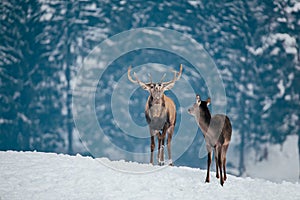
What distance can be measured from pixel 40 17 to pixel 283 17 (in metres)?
17.9

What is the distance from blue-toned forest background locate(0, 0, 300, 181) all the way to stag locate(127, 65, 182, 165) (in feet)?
74.8

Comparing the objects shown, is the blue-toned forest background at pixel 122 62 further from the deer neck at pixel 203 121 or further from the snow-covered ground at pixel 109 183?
the deer neck at pixel 203 121

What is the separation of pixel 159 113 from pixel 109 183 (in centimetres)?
261

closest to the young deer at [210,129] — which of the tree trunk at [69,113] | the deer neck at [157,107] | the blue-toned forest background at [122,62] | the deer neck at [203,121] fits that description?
the deer neck at [203,121]

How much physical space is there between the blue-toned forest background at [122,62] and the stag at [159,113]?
22794 millimetres

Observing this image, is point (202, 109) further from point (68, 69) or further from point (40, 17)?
point (40, 17)

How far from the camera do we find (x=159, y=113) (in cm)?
1188

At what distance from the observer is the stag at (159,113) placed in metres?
11.5

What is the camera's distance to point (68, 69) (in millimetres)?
36875

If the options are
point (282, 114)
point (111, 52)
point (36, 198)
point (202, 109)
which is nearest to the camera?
point (36, 198)

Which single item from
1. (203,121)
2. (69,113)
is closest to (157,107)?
(203,121)

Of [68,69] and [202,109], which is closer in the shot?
[202,109]

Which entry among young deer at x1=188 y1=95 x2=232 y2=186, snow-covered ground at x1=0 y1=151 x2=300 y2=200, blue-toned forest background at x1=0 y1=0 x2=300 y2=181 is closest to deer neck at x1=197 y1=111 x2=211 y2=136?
young deer at x1=188 y1=95 x2=232 y2=186

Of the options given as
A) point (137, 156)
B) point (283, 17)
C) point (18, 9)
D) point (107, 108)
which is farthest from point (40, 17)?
point (283, 17)
